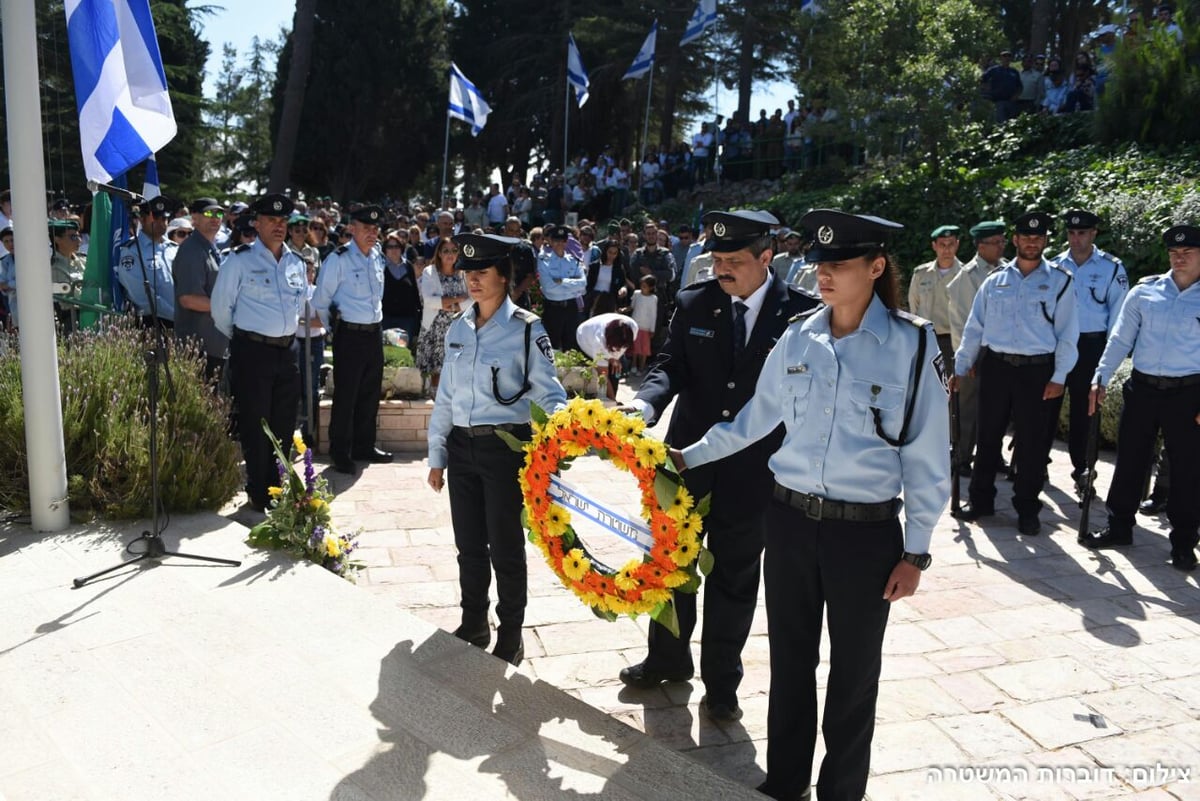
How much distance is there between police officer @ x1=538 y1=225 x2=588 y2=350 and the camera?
12.2 meters

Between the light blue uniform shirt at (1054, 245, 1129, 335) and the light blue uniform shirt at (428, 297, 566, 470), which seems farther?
the light blue uniform shirt at (1054, 245, 1129, 335)

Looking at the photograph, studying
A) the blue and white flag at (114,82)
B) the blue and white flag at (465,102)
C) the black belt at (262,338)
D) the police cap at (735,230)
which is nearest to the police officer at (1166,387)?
the police cap at (735,230)

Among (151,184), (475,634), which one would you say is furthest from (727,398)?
(151,184)

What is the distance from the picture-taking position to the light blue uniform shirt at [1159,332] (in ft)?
19.5

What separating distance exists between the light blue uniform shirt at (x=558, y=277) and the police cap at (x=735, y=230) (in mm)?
8602

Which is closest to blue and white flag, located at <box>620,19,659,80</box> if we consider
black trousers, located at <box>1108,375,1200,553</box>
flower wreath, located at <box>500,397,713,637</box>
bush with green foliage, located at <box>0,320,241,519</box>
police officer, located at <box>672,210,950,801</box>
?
black trousers, located at <box>1108,375,1200,553</box>

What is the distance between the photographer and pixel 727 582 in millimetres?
3898

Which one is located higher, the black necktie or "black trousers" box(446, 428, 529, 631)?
the black necktie

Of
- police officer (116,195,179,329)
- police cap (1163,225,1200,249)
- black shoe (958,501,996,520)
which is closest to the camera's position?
police cap (1163,225,1200,249)

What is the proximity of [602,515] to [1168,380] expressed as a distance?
14.5ft

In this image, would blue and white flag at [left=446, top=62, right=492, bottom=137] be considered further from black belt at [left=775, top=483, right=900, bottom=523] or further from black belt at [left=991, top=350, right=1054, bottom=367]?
black belt at [left=775, top=483, right=900, bottom=523]

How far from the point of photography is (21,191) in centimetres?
498

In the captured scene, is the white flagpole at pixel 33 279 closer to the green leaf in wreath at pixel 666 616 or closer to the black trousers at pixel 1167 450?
the green leaf in wreath at pixel 666 616

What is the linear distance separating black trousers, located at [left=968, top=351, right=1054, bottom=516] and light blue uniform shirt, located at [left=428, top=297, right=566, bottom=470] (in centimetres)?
402
